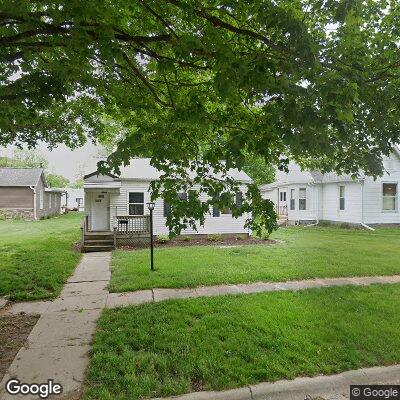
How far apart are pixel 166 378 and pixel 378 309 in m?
4.18

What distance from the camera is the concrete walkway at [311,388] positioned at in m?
3.46

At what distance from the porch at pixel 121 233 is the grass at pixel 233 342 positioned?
8015 mm

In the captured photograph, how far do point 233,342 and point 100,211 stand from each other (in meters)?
12.6

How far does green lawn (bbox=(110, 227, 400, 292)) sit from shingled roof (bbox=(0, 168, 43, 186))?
20219 millimetres

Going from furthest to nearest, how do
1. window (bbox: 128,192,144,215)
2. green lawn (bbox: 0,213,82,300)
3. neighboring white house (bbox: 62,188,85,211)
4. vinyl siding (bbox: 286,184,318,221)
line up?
neighboring white house (bbox: 62,188,85,211), vinyl siding (bbox: 286,184,318,221), window (bbox: 128,192,144,215), green lawn (bbox: 0,213,82,300)

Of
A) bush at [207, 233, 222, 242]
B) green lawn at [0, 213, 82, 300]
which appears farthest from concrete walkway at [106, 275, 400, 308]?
bush at [207, 233, 222, 242]

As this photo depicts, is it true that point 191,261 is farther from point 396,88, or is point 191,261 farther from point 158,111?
point 396,88

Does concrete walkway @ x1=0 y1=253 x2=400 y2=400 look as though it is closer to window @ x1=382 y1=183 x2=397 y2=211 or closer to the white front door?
the white front door

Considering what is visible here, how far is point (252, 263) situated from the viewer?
969 centimetres

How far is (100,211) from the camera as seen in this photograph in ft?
52.1

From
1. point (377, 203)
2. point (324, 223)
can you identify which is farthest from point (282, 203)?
point (377, 203)

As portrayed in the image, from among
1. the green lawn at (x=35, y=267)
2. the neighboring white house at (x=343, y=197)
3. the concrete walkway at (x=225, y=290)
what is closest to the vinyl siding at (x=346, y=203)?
the neighboring white house at (x=343, y=197)

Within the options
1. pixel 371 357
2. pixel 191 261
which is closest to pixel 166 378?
pixel 371 357

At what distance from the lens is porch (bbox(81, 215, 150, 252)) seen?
1347 centimetres
